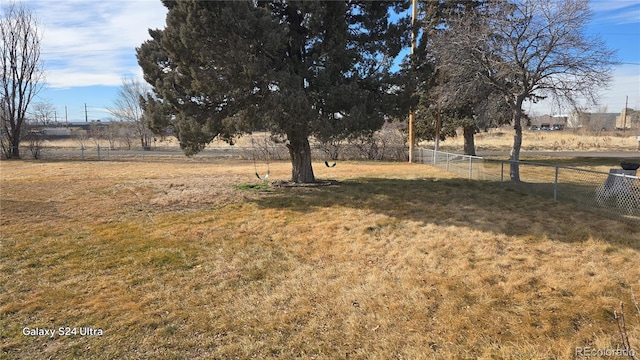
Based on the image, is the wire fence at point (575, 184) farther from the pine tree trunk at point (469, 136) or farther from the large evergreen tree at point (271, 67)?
the large evergreen tree at point (271, 67)

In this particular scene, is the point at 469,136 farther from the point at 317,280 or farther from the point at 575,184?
the point at 317,280

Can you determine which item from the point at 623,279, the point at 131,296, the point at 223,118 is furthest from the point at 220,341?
the point at 223,118

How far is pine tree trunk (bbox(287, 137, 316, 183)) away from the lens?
10.4m

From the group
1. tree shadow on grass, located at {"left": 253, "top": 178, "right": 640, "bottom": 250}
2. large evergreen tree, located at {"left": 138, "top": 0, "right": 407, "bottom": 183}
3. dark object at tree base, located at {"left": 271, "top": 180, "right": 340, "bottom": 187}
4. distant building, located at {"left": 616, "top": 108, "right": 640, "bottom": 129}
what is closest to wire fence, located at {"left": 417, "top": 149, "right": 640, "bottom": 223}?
tree shadow on grass, located at {"left": 253, "top": 178, "right": 640, "bottom": 250}

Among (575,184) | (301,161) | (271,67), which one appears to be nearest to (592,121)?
(575,184)

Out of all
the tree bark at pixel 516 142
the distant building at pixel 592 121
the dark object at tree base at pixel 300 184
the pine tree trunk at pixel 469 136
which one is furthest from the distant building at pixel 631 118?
the dark object at tree base at pixel 300 184

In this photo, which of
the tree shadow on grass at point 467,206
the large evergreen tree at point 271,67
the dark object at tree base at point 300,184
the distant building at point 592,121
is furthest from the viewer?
the distant building at point 592,121

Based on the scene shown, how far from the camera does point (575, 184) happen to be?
1086 cm

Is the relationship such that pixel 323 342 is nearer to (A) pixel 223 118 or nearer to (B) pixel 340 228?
(B) pixel 340 228

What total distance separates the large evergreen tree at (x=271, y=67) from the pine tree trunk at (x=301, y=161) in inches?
12.2

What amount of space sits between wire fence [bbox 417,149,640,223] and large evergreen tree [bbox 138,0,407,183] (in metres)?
4.90

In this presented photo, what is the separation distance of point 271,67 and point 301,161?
3521 millimetres

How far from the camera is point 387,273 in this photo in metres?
4.56

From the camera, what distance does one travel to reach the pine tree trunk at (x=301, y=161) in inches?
411
